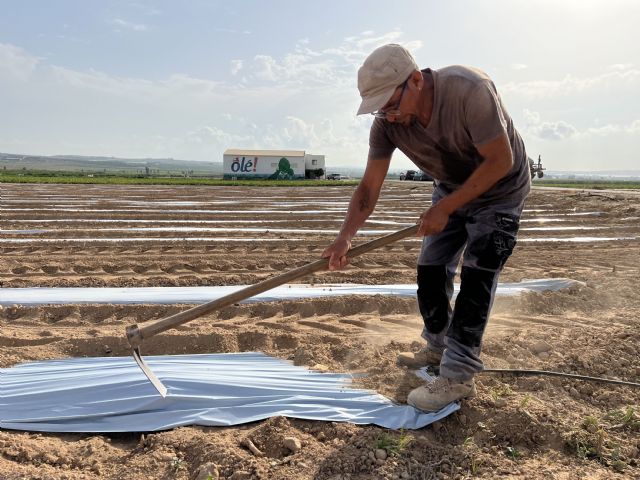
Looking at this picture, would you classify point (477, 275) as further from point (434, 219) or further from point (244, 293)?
point (244, 293)

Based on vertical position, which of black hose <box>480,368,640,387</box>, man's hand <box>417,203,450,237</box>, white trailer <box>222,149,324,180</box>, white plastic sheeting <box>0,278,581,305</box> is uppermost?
white trailer <box>222,149,324,180</box>

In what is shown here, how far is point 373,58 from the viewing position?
6.89ft

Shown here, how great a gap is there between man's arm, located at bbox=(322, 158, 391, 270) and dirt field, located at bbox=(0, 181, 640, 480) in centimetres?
76

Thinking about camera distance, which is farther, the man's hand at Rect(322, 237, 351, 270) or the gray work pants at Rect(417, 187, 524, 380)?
the man's hand at Rect(322, 237, 351, 270)

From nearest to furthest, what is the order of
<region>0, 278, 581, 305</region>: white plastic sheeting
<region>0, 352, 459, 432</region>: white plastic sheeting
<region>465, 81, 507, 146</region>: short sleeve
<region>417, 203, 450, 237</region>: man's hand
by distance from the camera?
1. <region>465, 81, 507, 146</region>: short sleeve
2. <region>417, 203, 450, 237</region>: man's hand
3. <region>0, 352, 459, 432</region>: white plastic sheeting
4. <region>0, 278, 581, 305</region>: white plastic sheeting

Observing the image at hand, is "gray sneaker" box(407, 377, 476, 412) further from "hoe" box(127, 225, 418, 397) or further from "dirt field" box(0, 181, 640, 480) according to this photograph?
"hoe" box(127, 225, 418, 397)

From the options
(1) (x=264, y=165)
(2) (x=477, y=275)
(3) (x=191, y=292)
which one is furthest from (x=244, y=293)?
(1) (x=264, y=165)

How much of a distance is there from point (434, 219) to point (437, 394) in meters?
0.87

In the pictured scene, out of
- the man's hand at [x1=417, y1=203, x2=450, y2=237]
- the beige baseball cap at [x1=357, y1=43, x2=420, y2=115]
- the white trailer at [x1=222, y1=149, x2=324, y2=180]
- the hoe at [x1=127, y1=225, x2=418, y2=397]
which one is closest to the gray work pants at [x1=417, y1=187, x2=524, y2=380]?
the man's hand at [x1=417, y1=203, x2=450, y2=237]

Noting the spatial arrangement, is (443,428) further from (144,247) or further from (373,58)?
(144,247)

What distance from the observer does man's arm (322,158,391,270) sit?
2.61m

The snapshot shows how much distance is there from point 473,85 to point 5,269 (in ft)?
17.9

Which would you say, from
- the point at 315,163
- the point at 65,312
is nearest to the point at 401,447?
the point at 65,312

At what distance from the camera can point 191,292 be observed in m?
4.50
